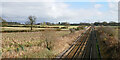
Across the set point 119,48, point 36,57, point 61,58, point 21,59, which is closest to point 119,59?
point 119,48

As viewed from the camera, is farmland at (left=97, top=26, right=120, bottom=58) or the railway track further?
the railway track

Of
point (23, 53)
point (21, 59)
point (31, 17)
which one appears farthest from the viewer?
point (31, 17)

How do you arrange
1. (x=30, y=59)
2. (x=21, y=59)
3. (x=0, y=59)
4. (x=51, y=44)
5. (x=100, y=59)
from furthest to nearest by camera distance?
(x=51, y=44), (x=100, y=59), (x=30, y=59), (x=21, y=59), (x=0, y=59)

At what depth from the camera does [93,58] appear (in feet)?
49.8

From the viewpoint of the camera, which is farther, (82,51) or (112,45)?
(82,51)

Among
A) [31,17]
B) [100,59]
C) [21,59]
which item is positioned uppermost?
[31,17]

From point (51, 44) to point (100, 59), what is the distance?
8090 mm

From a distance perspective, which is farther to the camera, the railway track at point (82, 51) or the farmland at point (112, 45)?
the railway track at point (82, 51)

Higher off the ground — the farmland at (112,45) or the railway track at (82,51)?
the farmland at (112,45)

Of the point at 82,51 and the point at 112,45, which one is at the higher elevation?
the point at 112,45

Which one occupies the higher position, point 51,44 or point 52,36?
point 52,36

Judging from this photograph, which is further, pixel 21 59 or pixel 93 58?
pixel 93 58

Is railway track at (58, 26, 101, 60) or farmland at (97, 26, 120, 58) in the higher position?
farmland at (97, 26, 120, 58)

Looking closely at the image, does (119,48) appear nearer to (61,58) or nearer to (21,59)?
(61,58)
